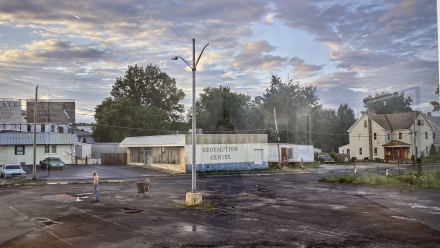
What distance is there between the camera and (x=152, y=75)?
11919 centimetres

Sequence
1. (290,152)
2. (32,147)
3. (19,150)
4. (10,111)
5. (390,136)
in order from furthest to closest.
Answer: (390,136) → (10,111) → (290,152) → (32,147) → (19,150)

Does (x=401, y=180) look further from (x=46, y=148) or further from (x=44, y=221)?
(x=46, y=148)

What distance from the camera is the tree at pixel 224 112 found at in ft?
249

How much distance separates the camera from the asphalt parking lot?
13.8 m

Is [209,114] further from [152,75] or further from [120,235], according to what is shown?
[120,235]

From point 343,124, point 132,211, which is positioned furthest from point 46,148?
point 343,124

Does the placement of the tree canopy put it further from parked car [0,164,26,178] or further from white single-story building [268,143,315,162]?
parked car [0,164,26,178]

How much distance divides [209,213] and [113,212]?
4835mm

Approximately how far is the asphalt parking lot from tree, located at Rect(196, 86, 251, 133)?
4698 cm

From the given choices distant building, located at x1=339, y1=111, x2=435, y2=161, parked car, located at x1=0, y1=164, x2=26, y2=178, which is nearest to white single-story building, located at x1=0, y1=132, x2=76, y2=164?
parked car, located at x1=0, y1=164, x2=26, y2=178

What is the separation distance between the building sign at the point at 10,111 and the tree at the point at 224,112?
33994mm

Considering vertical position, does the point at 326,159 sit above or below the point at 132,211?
above

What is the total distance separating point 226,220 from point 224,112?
58823 millimetres

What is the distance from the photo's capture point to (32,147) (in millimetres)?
61438
